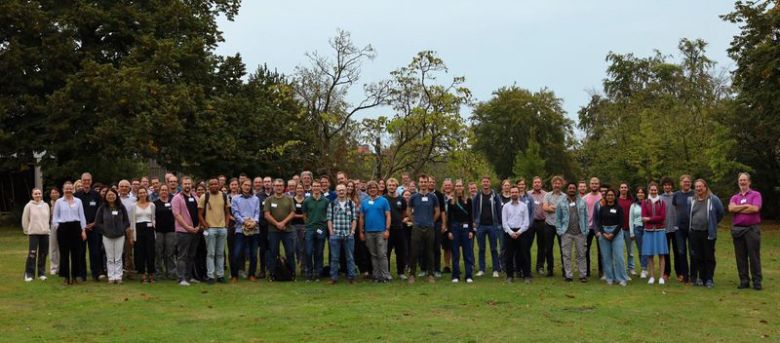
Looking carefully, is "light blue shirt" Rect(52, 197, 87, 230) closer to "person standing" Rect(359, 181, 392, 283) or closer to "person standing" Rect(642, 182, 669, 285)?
"person standing" Rect(359, 181, 392, 283)

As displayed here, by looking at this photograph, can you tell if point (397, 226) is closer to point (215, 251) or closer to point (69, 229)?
point (215, 251)

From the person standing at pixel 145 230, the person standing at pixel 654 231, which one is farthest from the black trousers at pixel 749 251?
the person standing at pixel 145 230

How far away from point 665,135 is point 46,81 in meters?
26.9

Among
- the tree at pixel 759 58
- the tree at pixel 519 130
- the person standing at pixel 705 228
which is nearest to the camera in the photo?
the person standing at pixel 705 228

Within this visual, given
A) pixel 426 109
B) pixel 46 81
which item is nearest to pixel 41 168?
pixel 46 81

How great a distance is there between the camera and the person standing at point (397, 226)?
13.7m

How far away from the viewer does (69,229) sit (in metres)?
13.2

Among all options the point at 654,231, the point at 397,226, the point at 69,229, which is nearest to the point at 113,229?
the point at 69,229

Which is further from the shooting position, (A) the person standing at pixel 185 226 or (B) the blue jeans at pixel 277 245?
(B) the blue jeans at pixel 277 245

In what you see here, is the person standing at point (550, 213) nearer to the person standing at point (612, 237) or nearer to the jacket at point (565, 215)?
the jacket at point (565, 215)

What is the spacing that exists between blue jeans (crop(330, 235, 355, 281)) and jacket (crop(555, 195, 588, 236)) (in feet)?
12.2

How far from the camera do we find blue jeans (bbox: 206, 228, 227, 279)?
13266 millimetres

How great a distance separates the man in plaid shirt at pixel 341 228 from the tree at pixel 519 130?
4875 cm

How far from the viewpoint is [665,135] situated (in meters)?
34.8
